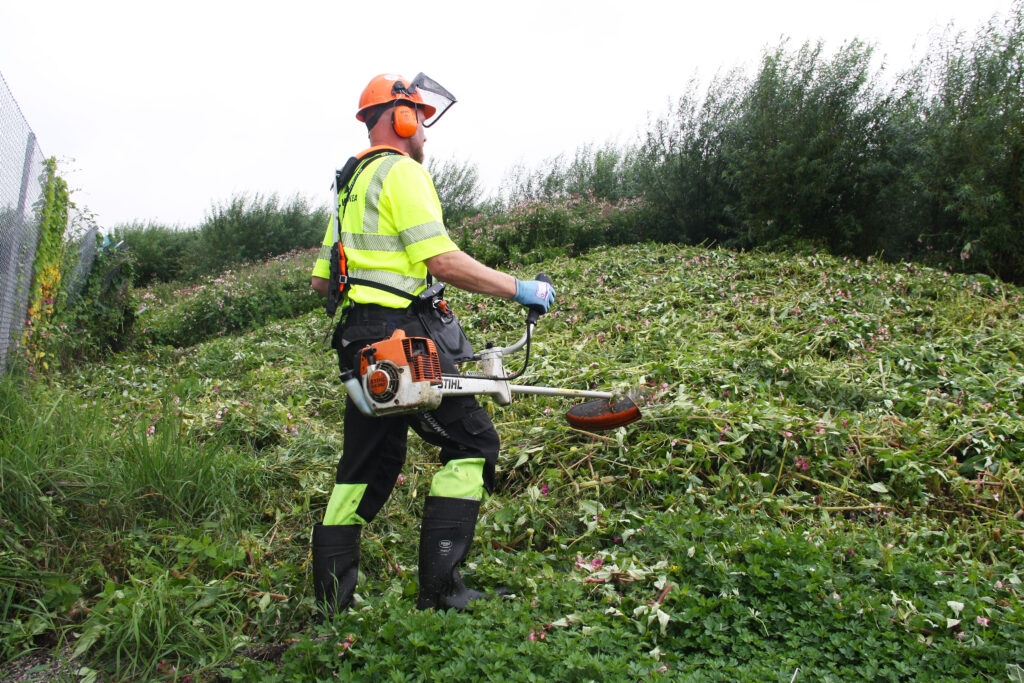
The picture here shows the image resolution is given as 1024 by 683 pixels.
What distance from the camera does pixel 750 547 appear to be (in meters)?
2.60

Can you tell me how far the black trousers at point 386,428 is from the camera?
8.24ft

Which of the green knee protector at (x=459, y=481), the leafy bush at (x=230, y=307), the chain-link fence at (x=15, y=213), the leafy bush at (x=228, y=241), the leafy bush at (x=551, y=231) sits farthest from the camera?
the leafy bush at (x=228, y=241)

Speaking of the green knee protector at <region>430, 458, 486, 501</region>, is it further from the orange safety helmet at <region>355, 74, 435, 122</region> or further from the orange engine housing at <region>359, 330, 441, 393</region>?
the orange safety helmet at <region>355, 74, 435, 122</region>

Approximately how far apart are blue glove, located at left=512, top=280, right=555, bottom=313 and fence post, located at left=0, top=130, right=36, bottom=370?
159 inches

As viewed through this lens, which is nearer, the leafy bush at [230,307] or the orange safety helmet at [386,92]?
the orange safety helmet at [386,92]

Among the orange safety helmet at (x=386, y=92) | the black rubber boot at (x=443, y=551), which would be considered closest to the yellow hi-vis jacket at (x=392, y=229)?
the orange safety helmet at (x=386, y=92)

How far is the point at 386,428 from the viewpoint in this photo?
8.43 ft

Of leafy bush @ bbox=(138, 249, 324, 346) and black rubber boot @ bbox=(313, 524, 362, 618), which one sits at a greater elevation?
leafy bush @ bbox=(138, 249, 324, 346)

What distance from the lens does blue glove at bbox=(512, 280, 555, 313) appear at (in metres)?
2.57

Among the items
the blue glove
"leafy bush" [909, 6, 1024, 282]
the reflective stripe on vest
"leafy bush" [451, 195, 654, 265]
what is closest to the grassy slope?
the blue glove

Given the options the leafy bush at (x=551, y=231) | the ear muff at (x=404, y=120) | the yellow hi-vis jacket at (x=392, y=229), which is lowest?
the yellow hi-vis jacket at (x=392, y=229)

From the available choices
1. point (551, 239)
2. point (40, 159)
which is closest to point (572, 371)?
point (40, 159)

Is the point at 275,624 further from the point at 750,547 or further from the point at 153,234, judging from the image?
the point at 153,234

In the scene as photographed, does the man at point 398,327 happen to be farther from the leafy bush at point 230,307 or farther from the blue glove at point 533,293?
the leafy bush at point 230,307
